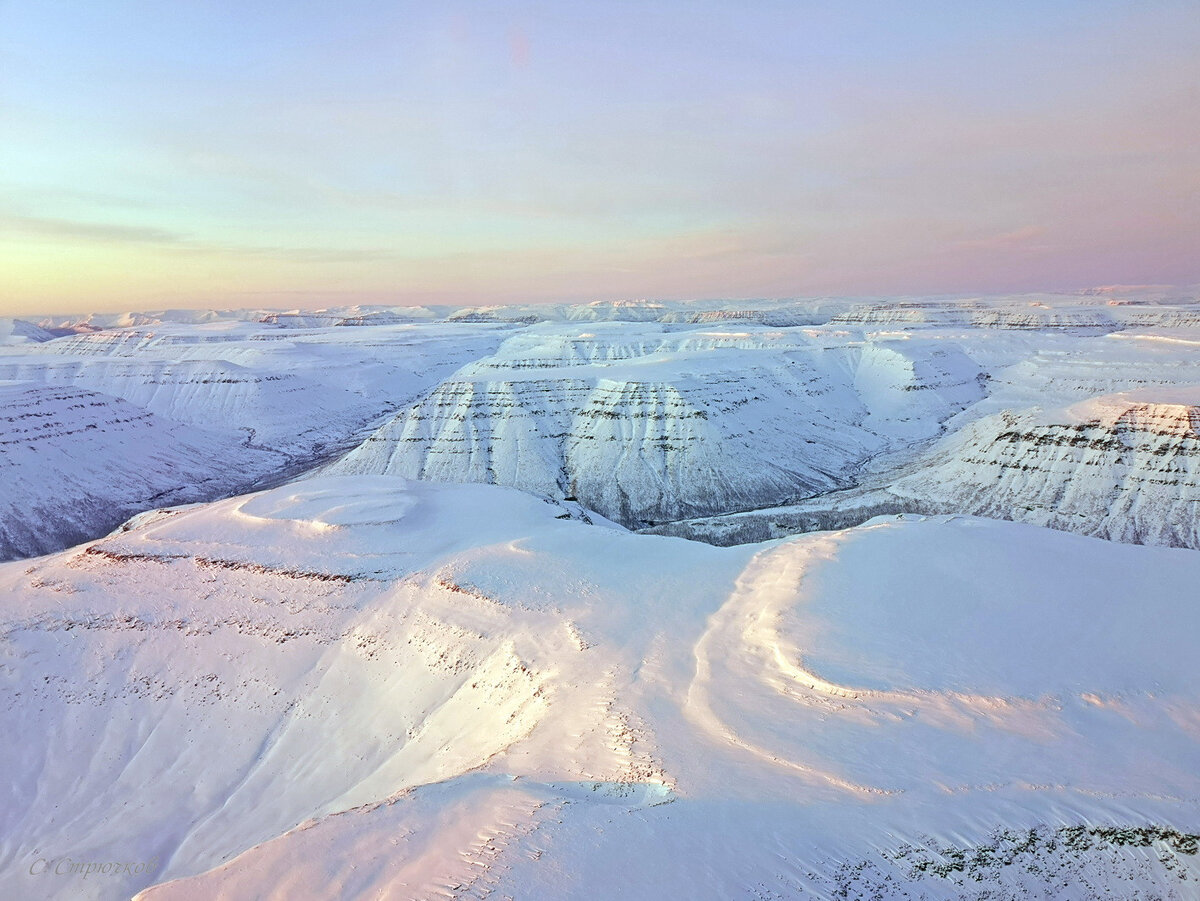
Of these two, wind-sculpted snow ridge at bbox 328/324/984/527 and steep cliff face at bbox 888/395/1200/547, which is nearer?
steep cliff face at bbox 888/395/1200/547

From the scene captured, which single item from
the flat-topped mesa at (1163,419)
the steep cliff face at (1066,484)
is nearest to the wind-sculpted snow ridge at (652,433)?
the steep cliff face at (1066,484)

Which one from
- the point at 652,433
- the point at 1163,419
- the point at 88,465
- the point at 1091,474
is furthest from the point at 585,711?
the point at 88,465

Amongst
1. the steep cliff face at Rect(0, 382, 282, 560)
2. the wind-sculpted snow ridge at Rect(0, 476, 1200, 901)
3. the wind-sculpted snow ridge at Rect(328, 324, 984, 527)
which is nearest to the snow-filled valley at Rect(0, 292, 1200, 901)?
the wind-sculpted snow ridge at Rect(0, 476, 1200, 901)

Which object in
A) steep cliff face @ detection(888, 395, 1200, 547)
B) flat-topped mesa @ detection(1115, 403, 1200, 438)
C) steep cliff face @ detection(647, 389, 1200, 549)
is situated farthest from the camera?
flat-topped mesa @ detection(1115, 403, 1200, 438)

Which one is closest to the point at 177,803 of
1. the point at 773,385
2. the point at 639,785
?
the point at 639,785

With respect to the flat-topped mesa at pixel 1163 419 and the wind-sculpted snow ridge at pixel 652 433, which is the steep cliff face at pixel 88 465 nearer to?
the wind-sculpted snow ridge at pixel 652 433

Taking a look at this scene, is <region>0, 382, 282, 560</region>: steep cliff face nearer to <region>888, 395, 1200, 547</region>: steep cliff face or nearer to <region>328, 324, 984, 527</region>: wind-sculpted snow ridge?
<region>328, 324, 984, 527</region>: wind-sculpted snow ridge

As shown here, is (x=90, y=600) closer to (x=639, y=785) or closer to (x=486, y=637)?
(x=486, y=637)
